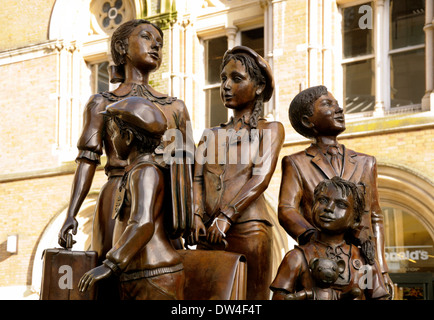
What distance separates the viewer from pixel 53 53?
50.0ft

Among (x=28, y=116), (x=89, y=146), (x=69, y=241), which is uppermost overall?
(x=28, y=116)

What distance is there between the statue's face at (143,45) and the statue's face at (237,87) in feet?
1.68

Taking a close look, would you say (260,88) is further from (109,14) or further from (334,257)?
(109,14)

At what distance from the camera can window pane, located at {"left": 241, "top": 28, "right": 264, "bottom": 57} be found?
1327 centimetres

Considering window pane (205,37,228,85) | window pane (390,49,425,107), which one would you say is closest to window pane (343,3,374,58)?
window pane (390,49,425,107)

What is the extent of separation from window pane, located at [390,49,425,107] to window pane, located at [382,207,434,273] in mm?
1779

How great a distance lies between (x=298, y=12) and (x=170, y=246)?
9699 millimetres

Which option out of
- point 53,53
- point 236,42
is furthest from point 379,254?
point 53,53

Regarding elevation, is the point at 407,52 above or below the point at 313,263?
above

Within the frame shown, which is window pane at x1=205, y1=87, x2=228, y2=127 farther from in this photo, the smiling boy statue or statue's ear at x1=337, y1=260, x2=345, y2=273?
statue's ear at x1=337, y1=260, x2=345, y2=273

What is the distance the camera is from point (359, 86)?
38.4 feet

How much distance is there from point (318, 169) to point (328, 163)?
0.07m

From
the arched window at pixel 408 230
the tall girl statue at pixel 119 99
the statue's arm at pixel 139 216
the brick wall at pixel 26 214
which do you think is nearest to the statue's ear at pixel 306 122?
the tall girl statue at pixel 119 99

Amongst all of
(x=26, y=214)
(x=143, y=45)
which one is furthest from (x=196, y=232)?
(x=26, y=214)
